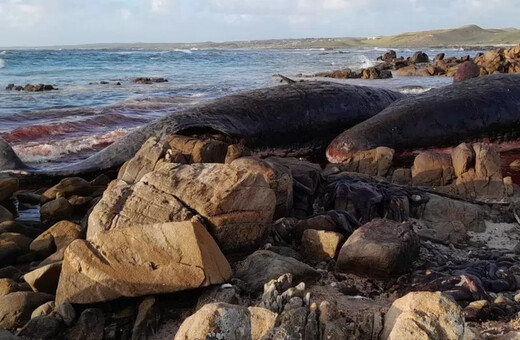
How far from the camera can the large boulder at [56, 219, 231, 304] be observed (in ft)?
10.9

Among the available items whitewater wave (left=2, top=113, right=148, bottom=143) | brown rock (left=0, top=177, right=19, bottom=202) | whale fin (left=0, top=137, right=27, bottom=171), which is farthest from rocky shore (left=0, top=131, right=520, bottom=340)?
whitewater wave (left=2, top=113, right=148, bottom=143)

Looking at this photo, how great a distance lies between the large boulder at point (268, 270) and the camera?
3.53 meters

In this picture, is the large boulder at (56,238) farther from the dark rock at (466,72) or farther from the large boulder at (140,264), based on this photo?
the dark rock at (466,72)

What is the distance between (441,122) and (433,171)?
7.58 ft

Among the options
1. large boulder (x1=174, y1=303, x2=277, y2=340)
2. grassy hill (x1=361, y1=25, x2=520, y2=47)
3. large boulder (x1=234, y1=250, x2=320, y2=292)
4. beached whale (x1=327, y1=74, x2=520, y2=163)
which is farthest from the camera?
grassy hill (x1=361, y1=25, x2=520, y2=47)

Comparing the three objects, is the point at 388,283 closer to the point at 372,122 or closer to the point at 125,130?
the point at 372,122

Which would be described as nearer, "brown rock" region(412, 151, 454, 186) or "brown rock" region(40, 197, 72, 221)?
"brown rock" region(40, 197, 72, 221)

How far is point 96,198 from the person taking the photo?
5.61 m

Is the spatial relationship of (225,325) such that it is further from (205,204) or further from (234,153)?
(234,153)

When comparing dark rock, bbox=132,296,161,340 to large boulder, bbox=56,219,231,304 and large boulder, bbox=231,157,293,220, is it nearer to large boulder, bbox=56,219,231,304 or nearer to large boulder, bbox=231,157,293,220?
large boulder, bbox=56,219,231,304

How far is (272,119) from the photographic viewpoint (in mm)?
8062

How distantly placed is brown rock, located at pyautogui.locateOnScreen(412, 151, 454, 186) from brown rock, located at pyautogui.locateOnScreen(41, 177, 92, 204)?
366 centimetres

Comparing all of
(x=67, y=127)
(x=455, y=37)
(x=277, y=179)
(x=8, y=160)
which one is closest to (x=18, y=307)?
(x=277, y=179)

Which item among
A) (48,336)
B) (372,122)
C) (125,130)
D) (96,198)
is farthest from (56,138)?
(48,336)
